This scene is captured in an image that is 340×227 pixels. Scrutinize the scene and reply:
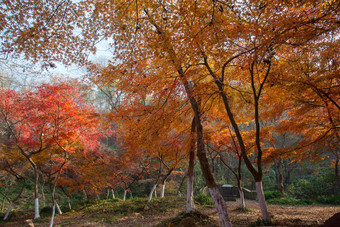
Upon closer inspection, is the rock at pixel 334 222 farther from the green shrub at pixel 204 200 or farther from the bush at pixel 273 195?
the bush at pixel 273 195

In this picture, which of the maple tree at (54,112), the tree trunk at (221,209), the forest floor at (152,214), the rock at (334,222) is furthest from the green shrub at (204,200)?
the rock at (334,222)

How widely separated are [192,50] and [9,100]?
8.58 meters

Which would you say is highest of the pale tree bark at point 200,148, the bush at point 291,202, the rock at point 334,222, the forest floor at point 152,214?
the pale tree bark at point 200,148

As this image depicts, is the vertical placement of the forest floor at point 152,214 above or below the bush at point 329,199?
above

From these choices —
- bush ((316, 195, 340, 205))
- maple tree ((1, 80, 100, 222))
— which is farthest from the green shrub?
bush ((316, 195, 340, 205))

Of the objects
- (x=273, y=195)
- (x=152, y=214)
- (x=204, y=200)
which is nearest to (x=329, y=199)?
(x=273, y=195)

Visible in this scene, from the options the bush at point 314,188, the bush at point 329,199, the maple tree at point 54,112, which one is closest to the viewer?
the maple tree at point 54,112

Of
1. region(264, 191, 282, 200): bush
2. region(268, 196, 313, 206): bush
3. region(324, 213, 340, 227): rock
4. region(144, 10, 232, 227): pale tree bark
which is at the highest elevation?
region(144, 10, 232, 227): pale tree bark

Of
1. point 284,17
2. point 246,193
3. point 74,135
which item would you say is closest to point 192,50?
point 284,17

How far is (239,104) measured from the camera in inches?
265

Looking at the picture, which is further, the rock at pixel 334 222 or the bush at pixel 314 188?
the bush at pixel 314 188

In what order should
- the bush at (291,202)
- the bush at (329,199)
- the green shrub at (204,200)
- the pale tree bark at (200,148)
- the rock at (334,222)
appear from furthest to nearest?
the bush at (291,202)
the bush at (329,199)
the green shrub at (204,200)
the pale tree bark at (200,148)
the rock at (334,222)

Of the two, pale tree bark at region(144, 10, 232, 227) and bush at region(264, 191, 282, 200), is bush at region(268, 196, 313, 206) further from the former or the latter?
pale tree bark at region(144, 10, 232, 227)

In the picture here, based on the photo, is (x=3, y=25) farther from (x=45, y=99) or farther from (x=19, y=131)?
(x=19, y=131)
